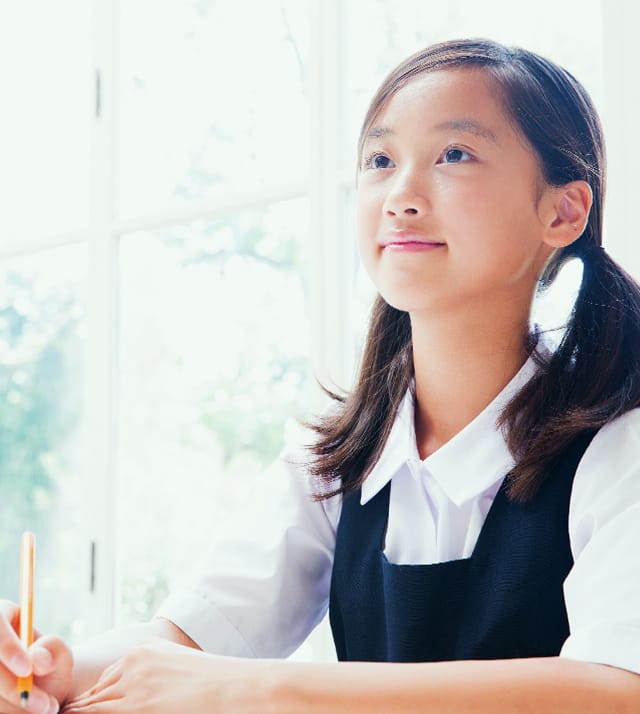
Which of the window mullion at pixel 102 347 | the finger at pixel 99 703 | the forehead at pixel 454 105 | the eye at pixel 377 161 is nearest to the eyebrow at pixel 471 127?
the forehead at pixel 454 105

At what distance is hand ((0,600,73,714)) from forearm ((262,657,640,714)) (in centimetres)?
30

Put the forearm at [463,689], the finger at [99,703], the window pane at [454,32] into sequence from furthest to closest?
the window pane at [454,32] → the finger at [99,703] → the forearm at [463,689]

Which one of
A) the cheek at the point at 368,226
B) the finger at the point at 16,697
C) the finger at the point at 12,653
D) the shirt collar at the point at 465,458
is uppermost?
the cheek at the point at 368,226

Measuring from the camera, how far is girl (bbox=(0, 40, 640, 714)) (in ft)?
3.65

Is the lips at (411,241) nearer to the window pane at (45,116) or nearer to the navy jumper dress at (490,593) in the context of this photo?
the navy jumper dress at (490,593)

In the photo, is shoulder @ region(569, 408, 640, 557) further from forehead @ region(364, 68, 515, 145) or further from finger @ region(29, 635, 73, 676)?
finger @ region(29, 635, 73, 676)

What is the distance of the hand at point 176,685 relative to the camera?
933 mm

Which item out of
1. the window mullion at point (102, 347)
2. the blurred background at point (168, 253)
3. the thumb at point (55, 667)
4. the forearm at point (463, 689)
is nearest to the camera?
the forearm at point (463, 689)

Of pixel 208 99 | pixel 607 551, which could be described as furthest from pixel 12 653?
pixel 208 99

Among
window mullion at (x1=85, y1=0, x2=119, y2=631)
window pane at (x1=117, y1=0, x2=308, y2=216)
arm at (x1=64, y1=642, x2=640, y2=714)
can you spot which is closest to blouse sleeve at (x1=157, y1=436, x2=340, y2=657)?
arm at (x1=64, y1=642, x2=640, y2=714)

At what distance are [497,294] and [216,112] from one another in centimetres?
136

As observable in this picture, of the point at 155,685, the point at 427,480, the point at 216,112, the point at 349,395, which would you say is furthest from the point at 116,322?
the point at 155,685

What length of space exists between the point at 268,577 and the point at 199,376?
115 cm

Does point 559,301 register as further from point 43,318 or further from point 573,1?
point 43,318
